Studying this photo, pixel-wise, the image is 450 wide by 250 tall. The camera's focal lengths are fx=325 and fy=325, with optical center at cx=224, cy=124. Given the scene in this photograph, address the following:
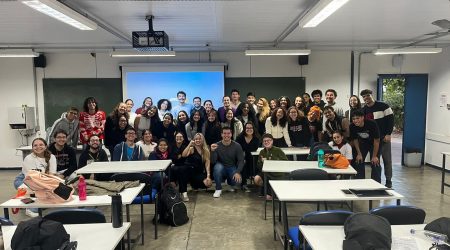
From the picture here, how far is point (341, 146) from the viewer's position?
4.77 m

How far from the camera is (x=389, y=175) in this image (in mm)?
5566

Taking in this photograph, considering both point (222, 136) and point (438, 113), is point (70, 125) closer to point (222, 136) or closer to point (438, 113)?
point (222, 136)

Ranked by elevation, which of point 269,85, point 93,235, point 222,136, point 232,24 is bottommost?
point 93,235

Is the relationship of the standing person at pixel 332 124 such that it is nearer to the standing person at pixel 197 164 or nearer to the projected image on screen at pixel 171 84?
the standing person at pixel 197 164

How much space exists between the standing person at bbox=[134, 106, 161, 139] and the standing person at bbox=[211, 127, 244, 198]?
48.2 inches

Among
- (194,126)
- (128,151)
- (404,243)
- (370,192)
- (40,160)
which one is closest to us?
(404,243)

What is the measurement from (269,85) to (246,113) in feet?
7.15

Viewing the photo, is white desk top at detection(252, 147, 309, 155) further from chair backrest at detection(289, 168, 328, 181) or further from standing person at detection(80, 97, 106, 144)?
standing person at detection(80, 97, 106, 144)

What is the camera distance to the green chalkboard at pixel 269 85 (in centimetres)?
795

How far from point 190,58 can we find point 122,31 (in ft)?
8.30

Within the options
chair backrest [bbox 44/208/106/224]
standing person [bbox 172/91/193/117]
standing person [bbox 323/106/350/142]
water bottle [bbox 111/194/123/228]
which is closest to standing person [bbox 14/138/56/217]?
chair backrest [bbox 44/208/106/224]

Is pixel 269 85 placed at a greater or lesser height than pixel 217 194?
greater

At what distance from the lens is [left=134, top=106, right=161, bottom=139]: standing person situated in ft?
19.3

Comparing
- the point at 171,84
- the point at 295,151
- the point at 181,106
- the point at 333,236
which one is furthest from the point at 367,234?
the point at 171,84
